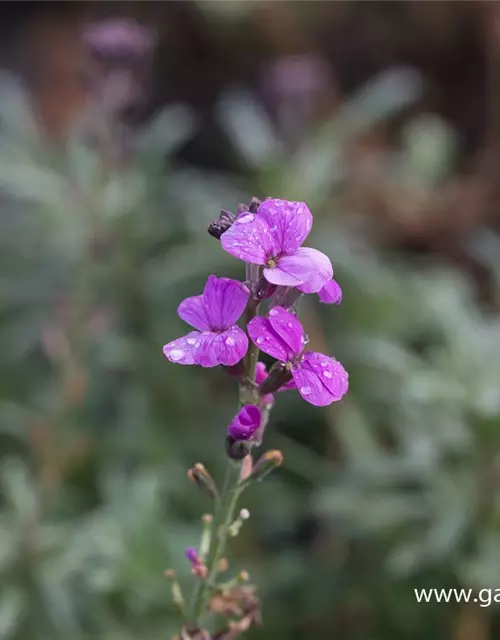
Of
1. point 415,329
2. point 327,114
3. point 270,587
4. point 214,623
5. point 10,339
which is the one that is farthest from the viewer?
point 327,114

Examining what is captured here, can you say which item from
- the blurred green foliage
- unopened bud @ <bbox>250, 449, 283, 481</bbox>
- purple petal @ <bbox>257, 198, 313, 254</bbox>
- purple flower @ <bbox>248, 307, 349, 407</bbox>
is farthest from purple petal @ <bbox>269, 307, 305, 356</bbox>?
the blurred green foliage

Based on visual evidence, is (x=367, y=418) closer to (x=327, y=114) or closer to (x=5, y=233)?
(x=5, y=233)

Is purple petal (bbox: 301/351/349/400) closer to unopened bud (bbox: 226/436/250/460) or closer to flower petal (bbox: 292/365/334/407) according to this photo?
flower petal (bbox: 292/365/334/407)

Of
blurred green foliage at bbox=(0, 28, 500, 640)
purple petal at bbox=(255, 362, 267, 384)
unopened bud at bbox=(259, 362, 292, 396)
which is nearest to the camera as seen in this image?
unopened bud at bbox=(259, 362, 292, 396)

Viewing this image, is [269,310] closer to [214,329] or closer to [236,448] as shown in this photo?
[214,329]

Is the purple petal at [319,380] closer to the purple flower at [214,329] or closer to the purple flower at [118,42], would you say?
the purple flower at [214,329]

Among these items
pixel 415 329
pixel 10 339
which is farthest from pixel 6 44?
pixel 415 329

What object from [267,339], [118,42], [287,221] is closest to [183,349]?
[267,339]
